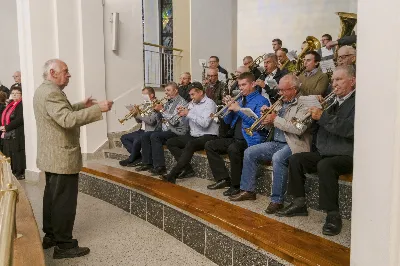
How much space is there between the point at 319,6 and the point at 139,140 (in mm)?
4647

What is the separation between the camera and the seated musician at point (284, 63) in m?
5.50

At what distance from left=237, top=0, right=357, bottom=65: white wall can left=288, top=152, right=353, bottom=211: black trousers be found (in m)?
5.08

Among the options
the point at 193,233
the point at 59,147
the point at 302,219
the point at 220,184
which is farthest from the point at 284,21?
the point at 59,147

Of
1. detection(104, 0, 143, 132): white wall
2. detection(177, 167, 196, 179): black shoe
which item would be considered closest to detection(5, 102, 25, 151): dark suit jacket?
detection(104, 0, 143, 132): white wall

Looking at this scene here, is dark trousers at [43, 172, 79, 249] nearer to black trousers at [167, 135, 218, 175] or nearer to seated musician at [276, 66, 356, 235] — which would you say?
black trousers at [167, 135, 218, 175]

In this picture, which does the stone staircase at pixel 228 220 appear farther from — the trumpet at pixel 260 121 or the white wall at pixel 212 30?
the white wall at pixel 212 30

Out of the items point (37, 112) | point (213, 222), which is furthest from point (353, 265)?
point (37, 112)

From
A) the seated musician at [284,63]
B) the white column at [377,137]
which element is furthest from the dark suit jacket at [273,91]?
the white column at [377,137]

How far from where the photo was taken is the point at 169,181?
428 cm

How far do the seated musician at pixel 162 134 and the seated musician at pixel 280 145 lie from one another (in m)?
1.45

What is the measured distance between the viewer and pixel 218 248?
2838mm

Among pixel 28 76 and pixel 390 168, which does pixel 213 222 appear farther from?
pixel 28 76

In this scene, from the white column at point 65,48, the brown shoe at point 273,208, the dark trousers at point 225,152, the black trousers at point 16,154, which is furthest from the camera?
the black trousers at point 16,154

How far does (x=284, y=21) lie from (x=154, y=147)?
15.5 ft
